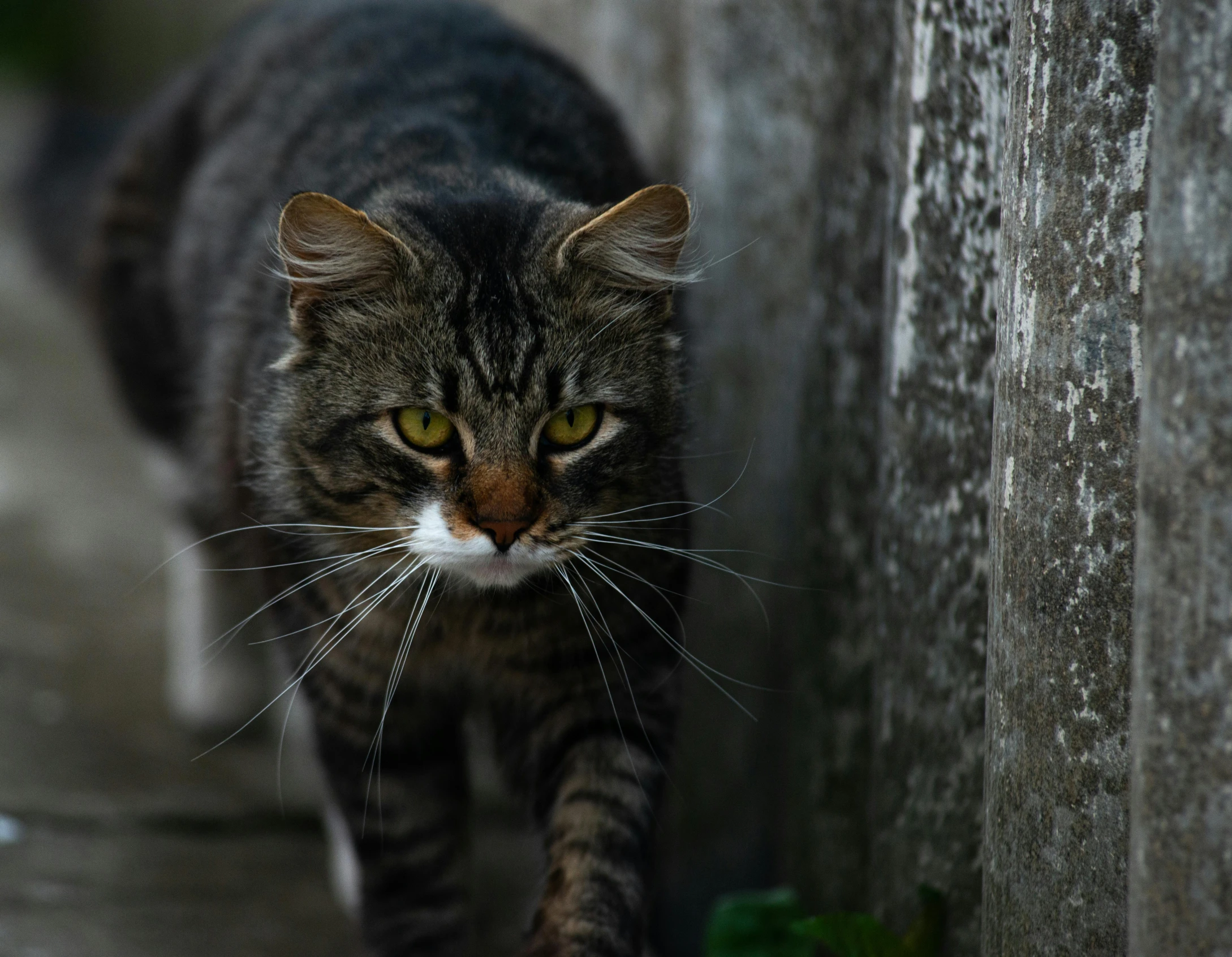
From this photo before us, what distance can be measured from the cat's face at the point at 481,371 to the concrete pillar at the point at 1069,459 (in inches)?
23.8

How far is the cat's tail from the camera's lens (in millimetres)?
3916

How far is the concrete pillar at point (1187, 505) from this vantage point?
4.12 feet

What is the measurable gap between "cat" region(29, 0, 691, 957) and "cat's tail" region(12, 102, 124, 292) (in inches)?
57.5

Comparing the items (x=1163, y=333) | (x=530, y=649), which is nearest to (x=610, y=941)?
(x=530, y=649)

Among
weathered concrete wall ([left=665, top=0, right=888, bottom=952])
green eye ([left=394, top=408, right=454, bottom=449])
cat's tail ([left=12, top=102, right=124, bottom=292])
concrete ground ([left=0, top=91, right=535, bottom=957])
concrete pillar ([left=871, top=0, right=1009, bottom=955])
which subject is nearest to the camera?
concrete pillar ([left=871, top=0, right=1009, bottom=955])

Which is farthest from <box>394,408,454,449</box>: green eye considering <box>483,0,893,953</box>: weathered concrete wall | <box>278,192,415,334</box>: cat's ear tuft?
<box>483,0,893,953</box>: weathered concrete wall

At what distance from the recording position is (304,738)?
3.41 meters

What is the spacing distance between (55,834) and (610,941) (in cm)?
167

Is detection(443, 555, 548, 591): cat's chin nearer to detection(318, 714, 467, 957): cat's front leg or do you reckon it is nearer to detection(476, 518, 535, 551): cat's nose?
detection(476, 518, 535, 551): cat's nose

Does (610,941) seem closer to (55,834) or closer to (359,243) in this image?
(359,243)

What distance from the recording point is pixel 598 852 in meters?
2.11

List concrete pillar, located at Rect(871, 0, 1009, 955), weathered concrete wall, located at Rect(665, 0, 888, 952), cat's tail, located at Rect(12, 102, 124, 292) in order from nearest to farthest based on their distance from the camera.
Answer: concrete pillar, located at Rect(871, 0, 1009, 955)
weathered concrete wall, located at Rect(665, 0, 888, 952)
cat's tail, located at Rect(12, 102, 124, 292)

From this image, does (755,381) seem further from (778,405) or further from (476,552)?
(476,552)

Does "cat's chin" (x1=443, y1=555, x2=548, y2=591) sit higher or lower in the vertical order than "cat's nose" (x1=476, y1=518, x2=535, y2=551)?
lower
